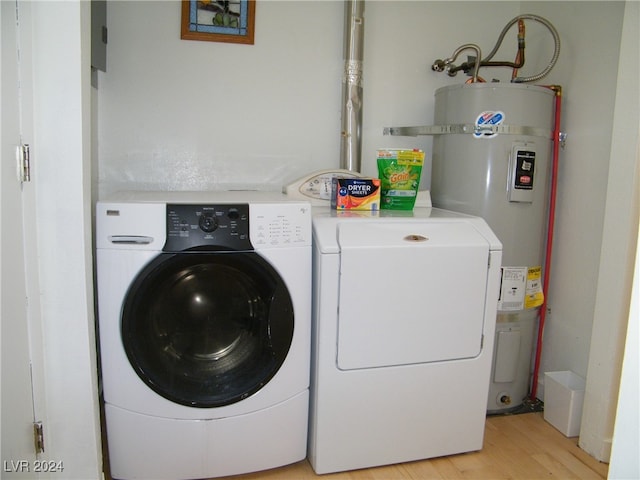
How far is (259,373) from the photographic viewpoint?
170 centimetres

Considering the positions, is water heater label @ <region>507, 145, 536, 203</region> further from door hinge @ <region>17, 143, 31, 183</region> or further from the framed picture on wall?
door hinge @ <region>17, 143, 31, 183</region>

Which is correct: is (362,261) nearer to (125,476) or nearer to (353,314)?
(353,314)

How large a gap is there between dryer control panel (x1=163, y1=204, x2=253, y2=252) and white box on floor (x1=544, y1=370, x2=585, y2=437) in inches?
59.2

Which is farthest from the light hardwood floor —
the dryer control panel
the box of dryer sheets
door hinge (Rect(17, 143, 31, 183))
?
door hinge (Rect(17, 143, 31, 183))

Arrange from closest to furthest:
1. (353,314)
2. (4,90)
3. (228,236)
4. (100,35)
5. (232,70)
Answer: (4,90)
(228,236)
(353,314)
(100,35)
(232,70)

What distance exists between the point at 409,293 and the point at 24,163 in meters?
1.25

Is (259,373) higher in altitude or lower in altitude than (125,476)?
higher

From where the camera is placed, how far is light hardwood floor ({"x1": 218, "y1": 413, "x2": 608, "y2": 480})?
1.80 metres

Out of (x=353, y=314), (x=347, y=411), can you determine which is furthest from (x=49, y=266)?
(x=347, y=411)

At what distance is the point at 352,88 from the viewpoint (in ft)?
7.82

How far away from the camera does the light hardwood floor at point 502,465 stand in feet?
5.90

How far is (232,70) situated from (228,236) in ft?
3.41

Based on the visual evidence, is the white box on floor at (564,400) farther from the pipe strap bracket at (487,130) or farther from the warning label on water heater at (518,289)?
the pipe strap bracket at (487,130)

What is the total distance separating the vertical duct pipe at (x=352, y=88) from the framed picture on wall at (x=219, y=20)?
1.49 feet
